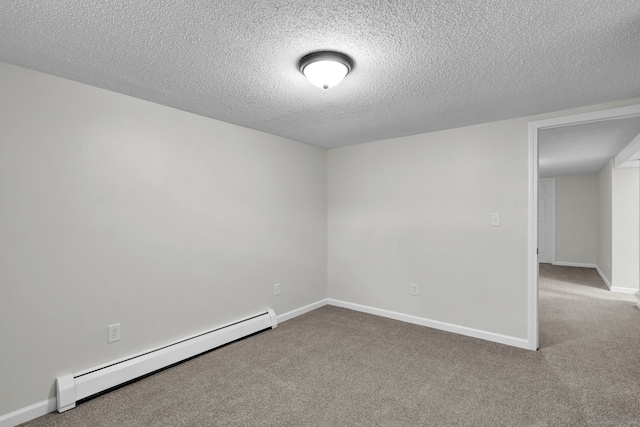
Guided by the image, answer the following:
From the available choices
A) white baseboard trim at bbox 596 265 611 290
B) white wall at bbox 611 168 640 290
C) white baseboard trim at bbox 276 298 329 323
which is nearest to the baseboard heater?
white baseboard trim at bbox 276 298 329 323

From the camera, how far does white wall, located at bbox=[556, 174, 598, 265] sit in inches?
281

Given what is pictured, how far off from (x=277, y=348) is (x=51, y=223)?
2.02m

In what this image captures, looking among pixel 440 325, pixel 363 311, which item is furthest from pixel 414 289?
pixel 363 311

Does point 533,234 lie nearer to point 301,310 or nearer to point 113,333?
point 301,310

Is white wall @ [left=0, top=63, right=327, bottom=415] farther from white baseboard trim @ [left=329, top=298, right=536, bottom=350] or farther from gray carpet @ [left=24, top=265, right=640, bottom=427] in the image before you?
white baseboard trim @ [left=329, top=298, right=536, bottom=350]

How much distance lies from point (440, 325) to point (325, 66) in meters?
2.94

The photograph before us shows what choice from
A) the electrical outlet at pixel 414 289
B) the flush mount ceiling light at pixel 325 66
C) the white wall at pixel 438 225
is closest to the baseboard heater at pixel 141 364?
the white wall at pixel 438 225

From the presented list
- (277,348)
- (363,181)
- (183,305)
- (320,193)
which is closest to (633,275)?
(363,181)

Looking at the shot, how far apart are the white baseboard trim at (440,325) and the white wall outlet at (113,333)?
262 centimetres

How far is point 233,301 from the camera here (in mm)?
3283

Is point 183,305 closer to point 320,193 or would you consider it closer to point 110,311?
point 110,311

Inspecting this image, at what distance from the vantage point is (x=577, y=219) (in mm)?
7305

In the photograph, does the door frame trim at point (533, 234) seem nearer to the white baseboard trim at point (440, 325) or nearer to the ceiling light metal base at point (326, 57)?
the white baseboard trim at point (440, 325)

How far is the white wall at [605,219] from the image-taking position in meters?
5.48
